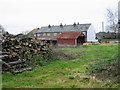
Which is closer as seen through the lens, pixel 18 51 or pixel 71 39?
pixel 18 51

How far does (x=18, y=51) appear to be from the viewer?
11664mm

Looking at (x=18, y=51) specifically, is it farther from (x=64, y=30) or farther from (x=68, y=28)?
(x=68, y=28)

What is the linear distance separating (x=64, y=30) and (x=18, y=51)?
134 ft

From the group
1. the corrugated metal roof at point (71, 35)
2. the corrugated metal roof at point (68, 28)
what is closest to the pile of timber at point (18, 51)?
the corrugated metal roof at point (71, 35)

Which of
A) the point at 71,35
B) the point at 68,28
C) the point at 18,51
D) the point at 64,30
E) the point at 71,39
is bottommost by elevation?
the point at 18,51

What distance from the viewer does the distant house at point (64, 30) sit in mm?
49656

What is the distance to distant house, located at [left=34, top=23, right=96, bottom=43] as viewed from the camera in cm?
4966

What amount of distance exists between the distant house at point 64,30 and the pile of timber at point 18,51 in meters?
34.9

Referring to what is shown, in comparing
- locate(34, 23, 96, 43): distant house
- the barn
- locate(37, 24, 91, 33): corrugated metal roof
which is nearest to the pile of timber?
the barn

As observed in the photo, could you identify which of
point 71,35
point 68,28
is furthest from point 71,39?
point 68,28

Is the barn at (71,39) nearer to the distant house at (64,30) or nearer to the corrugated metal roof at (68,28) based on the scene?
the distant house at (64,30)

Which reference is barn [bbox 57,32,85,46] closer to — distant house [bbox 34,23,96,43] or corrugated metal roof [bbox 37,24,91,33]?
distant house [bbox 34,23,96,43]

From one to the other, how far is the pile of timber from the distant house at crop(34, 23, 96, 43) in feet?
115

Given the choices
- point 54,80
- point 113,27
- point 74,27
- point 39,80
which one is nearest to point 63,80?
point 54,80
